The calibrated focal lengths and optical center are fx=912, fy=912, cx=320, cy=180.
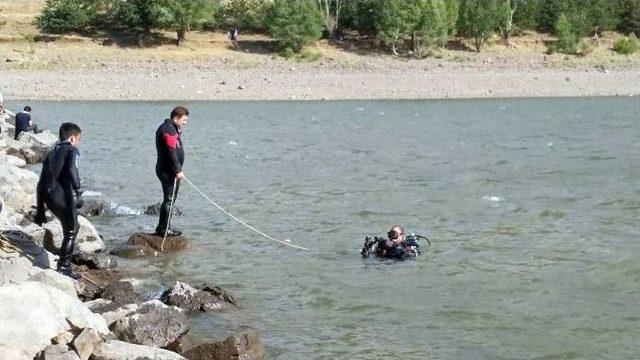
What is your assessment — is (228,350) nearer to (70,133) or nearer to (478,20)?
(70,133)

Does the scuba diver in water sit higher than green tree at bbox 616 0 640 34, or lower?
lower

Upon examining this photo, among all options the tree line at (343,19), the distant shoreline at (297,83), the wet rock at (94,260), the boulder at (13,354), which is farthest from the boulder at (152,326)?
the tree line at (343,19)

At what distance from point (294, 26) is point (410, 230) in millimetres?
50854

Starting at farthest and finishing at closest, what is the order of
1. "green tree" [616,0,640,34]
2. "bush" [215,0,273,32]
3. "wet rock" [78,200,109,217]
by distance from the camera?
1. "green tree" [616,0,640,34]
2. "bush" [215,0,273,32]
3. "wet rock" [78,200,109,217]

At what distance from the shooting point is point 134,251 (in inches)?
545

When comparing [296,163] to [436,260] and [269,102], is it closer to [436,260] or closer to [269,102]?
[436,260]

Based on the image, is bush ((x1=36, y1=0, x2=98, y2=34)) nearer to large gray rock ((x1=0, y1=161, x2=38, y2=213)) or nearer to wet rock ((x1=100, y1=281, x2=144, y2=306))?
large gray rock ((x1=0, y1=161, x2=38, y2=213))

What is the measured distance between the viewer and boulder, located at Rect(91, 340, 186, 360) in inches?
325

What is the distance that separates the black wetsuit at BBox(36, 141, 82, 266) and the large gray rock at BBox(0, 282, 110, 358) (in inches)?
105

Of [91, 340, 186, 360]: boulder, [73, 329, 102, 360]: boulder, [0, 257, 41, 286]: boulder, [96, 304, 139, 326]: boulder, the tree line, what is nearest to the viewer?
[73, 329, 102, 360]: boulder

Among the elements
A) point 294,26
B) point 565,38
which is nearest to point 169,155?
point 294,26

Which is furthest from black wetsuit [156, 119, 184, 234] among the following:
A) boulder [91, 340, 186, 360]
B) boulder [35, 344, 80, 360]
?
boulder [35, 344, 80, 360]

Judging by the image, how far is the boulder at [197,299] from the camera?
35.4 feet

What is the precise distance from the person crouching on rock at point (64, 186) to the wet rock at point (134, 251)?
2106 millimetres
